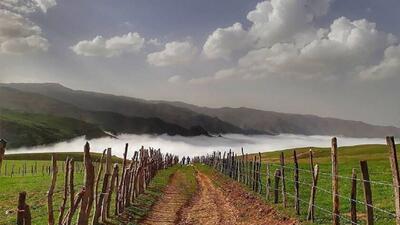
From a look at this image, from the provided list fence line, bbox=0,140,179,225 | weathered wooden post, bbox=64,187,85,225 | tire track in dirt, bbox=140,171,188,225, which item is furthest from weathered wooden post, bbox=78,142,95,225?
tire track in dirt, bbox=140,171,188,225

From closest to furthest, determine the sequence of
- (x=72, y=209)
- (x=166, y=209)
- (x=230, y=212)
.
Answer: (x=72, y=209), (x=230, y=212), (x=166, y=209)

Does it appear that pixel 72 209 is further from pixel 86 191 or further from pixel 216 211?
pixel 216 211

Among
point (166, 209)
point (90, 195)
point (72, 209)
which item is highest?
point (90, 195)

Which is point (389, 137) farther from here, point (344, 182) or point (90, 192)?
point (344, 182)

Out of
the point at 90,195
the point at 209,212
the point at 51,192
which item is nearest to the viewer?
the point at 51,192

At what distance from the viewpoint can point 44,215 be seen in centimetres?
2931

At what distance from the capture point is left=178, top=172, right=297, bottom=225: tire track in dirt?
25500mm

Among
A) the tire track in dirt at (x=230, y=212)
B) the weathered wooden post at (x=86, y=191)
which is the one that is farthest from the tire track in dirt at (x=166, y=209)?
the weathered wooden post at (x=86, y=191)

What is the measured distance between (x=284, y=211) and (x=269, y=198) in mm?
7003

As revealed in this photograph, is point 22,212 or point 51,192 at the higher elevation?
point 51,192

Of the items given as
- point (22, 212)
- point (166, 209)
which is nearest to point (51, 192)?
point (22, 212)

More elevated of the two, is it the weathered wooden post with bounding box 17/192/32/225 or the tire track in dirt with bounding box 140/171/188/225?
the weathered wooden post with bounding box 17/192/32/225

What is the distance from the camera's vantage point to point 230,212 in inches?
1142

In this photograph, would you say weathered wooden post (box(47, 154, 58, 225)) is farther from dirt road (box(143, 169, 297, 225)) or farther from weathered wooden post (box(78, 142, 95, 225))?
dirt road (box(143, 169, 297, 225))
